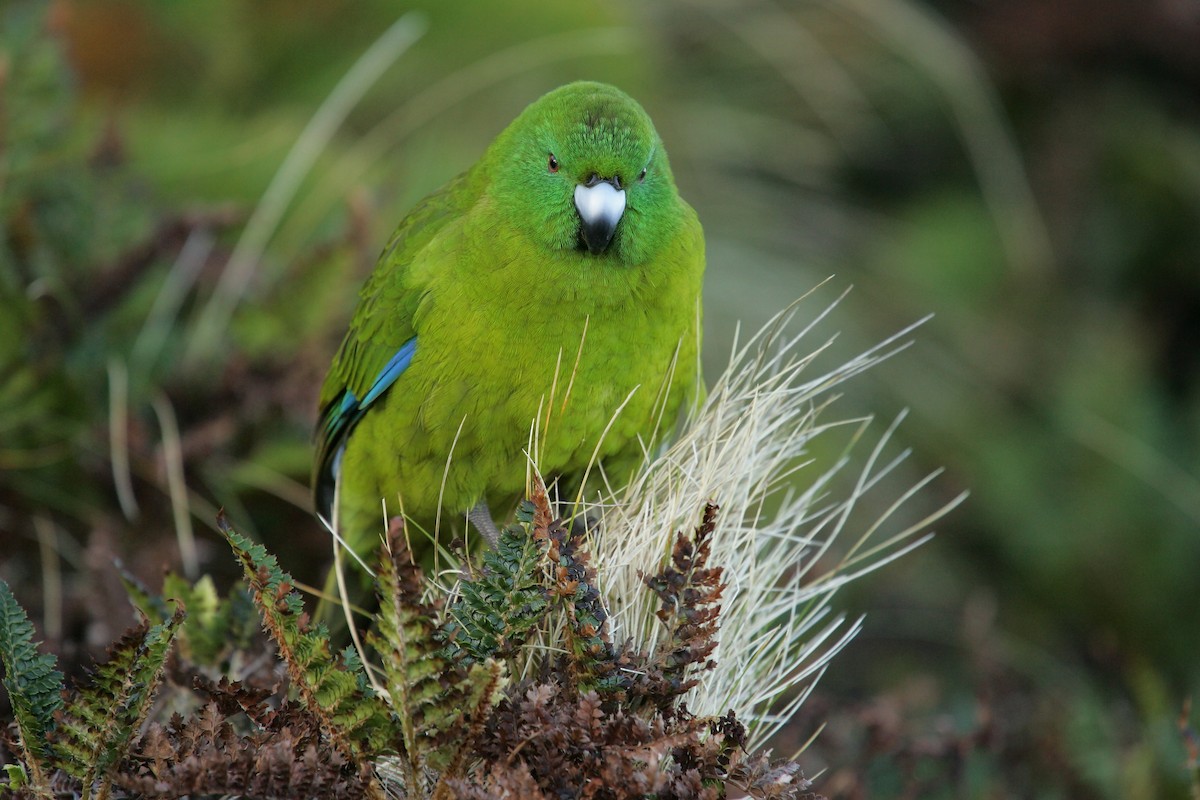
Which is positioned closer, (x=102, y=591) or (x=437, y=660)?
(x=437, y=660)

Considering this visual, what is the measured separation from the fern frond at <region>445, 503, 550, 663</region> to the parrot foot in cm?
65

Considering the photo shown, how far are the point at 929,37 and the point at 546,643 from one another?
4.13m

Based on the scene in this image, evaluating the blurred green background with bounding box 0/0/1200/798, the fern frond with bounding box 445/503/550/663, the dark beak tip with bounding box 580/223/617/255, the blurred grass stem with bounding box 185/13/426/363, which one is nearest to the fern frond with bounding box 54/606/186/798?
the fern frond with bounding box 445/503/550/663

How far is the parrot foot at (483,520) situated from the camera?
2.52m

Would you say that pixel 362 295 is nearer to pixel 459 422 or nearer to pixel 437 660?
pixel 459 422

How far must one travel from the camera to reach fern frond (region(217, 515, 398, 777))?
1711 millimetres

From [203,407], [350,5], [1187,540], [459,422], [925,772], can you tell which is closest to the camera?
[459,422]

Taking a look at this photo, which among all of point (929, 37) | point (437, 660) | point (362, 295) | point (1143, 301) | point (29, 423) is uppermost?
point (929, 37)

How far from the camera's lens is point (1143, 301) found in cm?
575

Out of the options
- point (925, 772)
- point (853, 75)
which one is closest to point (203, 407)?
point (925, 772)

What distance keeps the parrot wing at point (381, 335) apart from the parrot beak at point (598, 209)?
1.29 feet

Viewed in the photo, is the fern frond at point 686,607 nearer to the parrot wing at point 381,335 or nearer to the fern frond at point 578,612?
the fern frond at point 578,612

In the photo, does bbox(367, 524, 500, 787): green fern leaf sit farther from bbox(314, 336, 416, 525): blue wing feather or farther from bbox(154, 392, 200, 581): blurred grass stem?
bbox(154, 392, 200, 581): blurred grass stem

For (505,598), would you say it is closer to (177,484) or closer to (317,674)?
(317,674)
